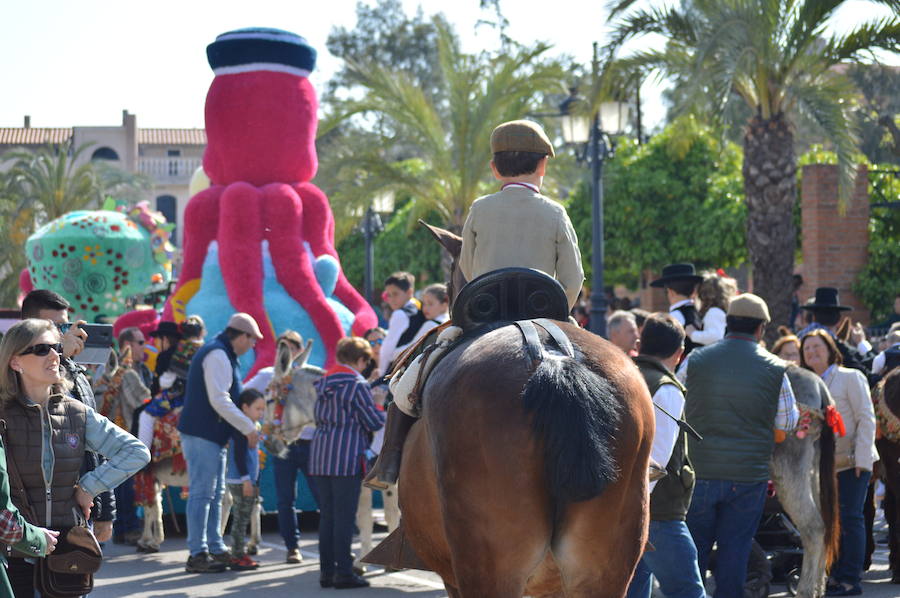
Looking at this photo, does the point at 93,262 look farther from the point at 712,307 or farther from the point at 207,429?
the point at 712,307

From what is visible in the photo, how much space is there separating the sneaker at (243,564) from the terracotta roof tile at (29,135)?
6550 cm

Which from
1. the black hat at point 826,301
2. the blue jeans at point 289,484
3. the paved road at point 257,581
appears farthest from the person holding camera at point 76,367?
the black hat at point 826,301

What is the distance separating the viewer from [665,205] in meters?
A: 30.4

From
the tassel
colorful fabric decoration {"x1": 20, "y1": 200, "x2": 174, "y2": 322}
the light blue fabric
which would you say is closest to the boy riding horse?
the tassel

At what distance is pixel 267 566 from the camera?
10.7 m

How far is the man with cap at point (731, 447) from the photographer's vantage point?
284 inches

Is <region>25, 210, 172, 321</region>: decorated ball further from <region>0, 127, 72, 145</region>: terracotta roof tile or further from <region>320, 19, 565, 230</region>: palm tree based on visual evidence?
<region>0, 127, 72, 145</region>: terracotta roof tile

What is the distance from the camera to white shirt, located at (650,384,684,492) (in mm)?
5961

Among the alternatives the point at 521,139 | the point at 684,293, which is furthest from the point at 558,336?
the point at 684,293

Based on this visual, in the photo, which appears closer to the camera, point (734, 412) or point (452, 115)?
point (734, 412)

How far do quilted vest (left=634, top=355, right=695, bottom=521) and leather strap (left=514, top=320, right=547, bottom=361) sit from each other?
5.63ft

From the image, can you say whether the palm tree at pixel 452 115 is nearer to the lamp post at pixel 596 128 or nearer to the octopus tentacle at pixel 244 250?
the lamp post at pixel 596 128

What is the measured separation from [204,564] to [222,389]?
4.65 ft

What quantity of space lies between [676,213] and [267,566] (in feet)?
69.6
